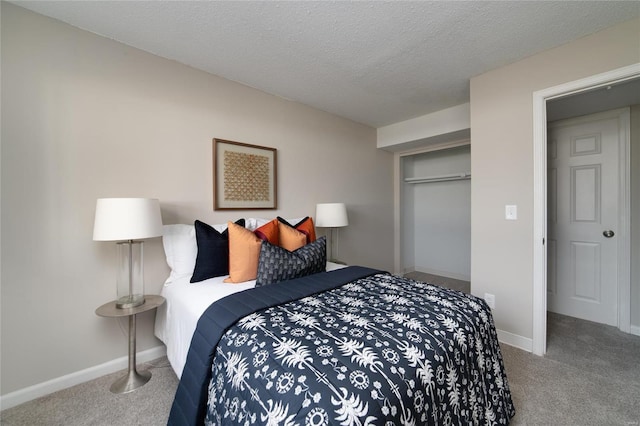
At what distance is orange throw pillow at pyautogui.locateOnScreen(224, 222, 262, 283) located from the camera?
188cm

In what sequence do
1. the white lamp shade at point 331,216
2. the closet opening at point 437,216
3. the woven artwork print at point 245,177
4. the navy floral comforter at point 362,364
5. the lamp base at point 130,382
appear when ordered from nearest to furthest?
1. the navy floral comforter at point 362,364
2. the lamp base at point 130,382
3. the woven artwork print at point 245,177
4. the white lamp shade at point 331,216
5. the closet opening at point 437,216

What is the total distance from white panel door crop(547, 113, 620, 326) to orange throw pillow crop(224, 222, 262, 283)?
333 centimetres

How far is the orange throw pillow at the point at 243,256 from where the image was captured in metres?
1.88

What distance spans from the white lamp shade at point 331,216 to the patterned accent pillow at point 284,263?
3.24ft

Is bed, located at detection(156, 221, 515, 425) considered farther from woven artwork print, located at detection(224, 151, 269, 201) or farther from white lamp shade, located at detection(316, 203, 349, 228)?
white lamp shade, located at detection(316, 203, 349, 228)

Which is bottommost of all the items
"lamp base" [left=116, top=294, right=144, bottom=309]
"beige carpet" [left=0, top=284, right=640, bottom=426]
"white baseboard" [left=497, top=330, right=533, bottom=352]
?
"beige carpet" [left=0, top=284, right=640, bottom=426]

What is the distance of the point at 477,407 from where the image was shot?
46.7 inches

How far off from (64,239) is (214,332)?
138 cm

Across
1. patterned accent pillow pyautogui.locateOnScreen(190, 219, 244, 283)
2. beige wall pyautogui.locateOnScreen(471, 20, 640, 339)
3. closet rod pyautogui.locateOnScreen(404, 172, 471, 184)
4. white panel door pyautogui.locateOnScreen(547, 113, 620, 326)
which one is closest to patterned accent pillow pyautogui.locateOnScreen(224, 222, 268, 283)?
patterned accent pillow pyautogui.locateOnScreen(190, 219, 244, 283)

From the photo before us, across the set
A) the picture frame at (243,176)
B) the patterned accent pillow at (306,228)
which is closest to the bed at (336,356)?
the patterned accent pillow at (306,228)

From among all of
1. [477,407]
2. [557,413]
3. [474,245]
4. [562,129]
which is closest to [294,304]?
[477,407]

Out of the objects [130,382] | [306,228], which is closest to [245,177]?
[306,228]

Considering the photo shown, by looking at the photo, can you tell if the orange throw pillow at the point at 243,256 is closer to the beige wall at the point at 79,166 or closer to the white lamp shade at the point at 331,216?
the beige wall at the point at 79,166

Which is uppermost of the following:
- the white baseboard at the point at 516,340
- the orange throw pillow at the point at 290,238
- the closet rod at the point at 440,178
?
the closet rod at the point at 440,178
